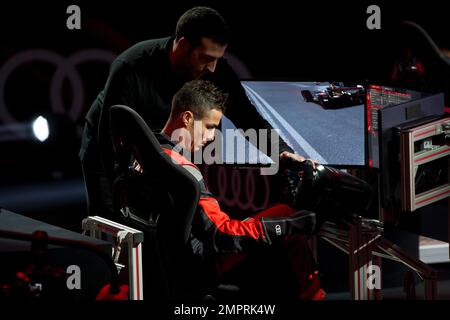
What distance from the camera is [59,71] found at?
5.95 metres

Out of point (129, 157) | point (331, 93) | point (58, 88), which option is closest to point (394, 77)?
point (331, 93)

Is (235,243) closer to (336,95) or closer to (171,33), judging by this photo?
(336,95)

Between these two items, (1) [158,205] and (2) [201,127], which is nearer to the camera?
(1) [158,205]

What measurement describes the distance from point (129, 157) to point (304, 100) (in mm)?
1415

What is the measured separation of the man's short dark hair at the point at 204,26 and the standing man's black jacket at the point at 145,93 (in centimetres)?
27

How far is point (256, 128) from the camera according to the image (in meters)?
4.39

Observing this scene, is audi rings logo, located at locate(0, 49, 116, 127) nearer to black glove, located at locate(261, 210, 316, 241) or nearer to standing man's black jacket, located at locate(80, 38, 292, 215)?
standing man's black jacket, located at locate(80, 38, 292, 215)

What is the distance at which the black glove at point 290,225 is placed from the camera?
11.1 feet

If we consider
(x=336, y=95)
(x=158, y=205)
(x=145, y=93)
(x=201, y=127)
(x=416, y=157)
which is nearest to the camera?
(x=158, y=205)

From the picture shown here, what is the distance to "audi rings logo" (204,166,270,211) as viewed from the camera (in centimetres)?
592

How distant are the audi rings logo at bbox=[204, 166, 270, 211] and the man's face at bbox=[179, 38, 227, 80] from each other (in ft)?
6.02

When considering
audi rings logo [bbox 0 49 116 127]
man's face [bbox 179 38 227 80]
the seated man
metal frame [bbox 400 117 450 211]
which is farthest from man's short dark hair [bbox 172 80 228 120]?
audi rings logo [bbox 0 49 116 127]

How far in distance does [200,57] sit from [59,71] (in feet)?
7.02

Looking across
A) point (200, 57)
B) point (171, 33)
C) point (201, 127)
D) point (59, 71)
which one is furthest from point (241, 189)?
point (201, 127)
